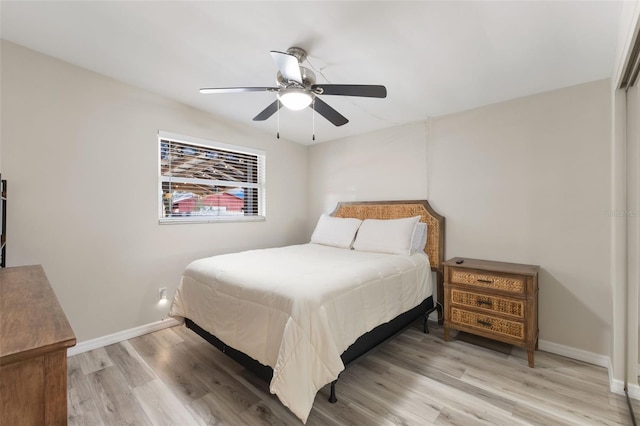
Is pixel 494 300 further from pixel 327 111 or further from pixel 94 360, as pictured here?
pixel 94 360

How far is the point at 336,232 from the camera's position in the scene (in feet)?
11.3

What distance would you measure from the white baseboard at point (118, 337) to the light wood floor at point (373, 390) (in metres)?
0.07

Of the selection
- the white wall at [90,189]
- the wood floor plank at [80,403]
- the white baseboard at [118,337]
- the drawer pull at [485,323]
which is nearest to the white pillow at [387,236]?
the drawer pull at [485,323]

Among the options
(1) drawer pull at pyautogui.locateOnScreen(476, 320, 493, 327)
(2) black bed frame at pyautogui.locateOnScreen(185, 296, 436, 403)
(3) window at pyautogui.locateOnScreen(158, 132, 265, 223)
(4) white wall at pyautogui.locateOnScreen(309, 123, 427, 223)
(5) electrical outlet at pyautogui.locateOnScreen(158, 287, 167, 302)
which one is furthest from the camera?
(4) white wall at pyautogui.locateOnScreen(309, 123, 427, 223)

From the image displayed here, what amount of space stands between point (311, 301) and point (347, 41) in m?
1.70

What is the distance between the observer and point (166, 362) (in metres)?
2.22

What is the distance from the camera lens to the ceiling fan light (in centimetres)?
183

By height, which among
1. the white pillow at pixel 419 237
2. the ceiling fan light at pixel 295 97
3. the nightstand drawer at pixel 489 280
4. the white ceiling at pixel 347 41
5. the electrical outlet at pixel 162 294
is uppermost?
the white ceiling at pixel 347 41

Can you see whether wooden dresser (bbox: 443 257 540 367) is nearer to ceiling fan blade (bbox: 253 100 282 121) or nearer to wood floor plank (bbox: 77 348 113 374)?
ceiling fan blade (bbox: 253 100 282 121)

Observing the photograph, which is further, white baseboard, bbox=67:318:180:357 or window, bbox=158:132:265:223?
window, bbox=158:132:265:223

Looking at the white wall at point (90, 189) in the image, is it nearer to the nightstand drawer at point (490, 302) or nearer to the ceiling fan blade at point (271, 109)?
the ceiling fan blade at point (271, 109)

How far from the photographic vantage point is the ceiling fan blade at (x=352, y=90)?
180 cm

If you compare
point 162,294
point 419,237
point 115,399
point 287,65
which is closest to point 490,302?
point 419,237

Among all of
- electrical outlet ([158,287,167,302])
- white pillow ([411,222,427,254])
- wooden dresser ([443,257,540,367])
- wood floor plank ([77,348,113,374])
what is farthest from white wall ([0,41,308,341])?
wooden dresser ([443,257,540,367])
